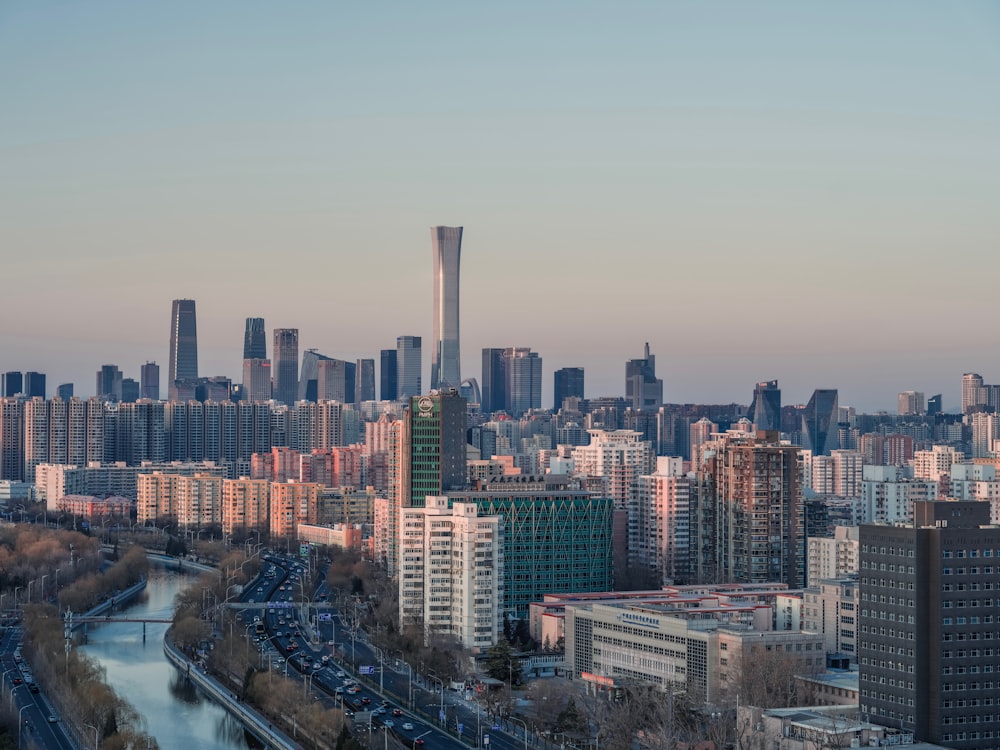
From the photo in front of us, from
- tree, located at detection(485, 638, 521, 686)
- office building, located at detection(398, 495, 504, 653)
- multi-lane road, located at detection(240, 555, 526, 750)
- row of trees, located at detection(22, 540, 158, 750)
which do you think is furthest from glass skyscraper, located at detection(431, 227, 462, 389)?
tree, located at detection(485, 638, 521, 686)

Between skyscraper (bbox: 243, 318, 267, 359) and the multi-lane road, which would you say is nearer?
the multi-lane road

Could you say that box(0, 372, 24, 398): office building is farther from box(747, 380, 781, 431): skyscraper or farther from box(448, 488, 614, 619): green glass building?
box(448, 488, 614, 619): green glass building

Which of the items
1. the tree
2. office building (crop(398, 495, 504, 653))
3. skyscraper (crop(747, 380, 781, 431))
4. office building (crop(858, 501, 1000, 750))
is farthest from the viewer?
skyscraper (crop(747, 380, 781, 431))

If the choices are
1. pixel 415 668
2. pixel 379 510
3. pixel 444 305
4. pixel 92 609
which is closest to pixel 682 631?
pixel 415 668

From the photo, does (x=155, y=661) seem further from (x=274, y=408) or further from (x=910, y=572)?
(x=274, y=408)

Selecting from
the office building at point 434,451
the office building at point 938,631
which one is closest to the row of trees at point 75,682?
the office building at point 434,451

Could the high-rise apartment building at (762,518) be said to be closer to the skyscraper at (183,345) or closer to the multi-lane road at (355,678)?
the multi-lane road at (355,678)
